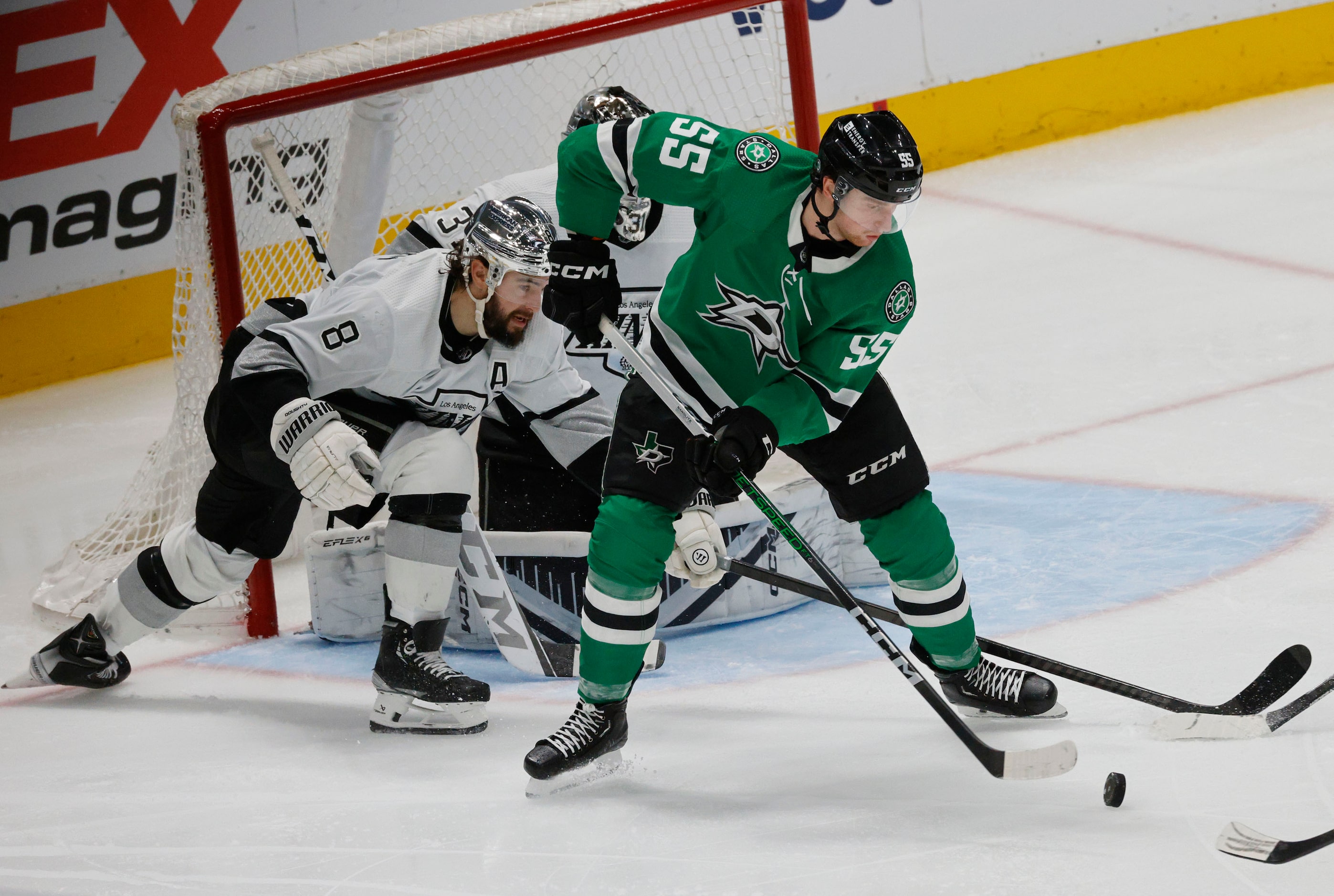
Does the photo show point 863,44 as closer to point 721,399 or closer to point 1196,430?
point 1196,430

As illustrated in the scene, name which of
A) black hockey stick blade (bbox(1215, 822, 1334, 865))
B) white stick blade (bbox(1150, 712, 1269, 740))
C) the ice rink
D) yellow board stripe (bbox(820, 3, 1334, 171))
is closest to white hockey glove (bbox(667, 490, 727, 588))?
the ice rink

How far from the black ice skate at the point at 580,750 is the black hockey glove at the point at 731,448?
416 mm

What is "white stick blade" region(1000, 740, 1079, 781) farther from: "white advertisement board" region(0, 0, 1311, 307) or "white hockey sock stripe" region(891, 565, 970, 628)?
"white advertisement board" region(0, 0, 1311, 307)

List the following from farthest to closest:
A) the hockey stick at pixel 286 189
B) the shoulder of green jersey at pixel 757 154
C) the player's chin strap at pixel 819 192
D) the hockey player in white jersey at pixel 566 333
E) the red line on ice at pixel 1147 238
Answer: the red line on ice at pixel 1147 238 → the hockey stick at pixel 286 189 → the hockey player in white jersey at pixel 566 333 → the shoulder of green jersey at pixel 757 154 → the player's chin strap at pixel 819 192

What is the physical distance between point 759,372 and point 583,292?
1.15 feet

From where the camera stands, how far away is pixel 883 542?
2395mm

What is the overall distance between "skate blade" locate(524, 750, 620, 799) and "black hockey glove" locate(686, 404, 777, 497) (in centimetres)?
48

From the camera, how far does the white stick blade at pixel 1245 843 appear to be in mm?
1784

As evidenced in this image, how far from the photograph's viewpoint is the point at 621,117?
298 centimetres

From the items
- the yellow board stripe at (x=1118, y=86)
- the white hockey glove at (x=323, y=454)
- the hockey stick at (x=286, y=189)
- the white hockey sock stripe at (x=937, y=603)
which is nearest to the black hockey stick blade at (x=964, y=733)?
the white hockey sock stripe at (x=937, y=603)

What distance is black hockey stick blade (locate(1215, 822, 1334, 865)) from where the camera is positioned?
1760mm

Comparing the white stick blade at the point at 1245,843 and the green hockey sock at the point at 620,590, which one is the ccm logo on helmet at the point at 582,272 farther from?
the white stick blade at the point at 1245,843

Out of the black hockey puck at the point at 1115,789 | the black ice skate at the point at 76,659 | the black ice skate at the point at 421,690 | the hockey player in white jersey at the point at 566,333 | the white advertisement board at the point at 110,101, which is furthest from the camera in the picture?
the white advertisement board at the point at 110,101

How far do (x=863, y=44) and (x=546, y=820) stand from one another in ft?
14.9
